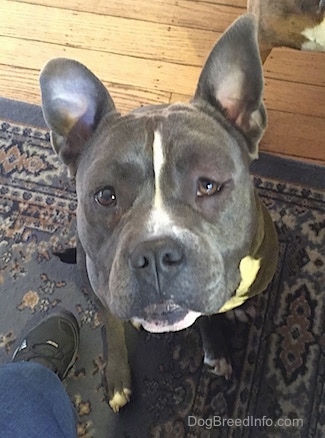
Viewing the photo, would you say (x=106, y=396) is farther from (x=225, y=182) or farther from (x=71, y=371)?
(x=225, y=182)

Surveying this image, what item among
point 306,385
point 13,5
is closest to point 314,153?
point 306,385

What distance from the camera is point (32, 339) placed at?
2.09 metres

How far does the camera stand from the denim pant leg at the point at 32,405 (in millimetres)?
1497

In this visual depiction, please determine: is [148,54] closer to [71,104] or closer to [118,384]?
[71,104]

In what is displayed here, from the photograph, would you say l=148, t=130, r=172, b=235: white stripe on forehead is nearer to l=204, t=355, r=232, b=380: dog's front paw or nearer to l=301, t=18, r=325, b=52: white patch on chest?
l=301, t=18, r=325, b=52: white patch on chest

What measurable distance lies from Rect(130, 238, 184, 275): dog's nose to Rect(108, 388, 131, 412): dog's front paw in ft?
2.46

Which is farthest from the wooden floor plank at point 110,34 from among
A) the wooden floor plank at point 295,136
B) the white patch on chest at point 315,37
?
the white patch on chest at point 315,37

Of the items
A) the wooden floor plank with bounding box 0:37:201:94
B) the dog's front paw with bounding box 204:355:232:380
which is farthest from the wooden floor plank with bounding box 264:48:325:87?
the dog's front paw with bounding box 204:355:232:380

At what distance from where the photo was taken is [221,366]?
197 centimetres

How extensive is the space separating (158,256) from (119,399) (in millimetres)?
812

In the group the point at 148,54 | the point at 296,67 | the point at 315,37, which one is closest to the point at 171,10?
the point at 148,54

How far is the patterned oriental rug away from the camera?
6.41 feet

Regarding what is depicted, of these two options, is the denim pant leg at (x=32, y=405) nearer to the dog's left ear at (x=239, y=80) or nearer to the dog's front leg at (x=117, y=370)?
the dog's front leg at (x=117, y=370)

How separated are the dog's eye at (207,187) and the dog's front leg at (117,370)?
26.0 inches
